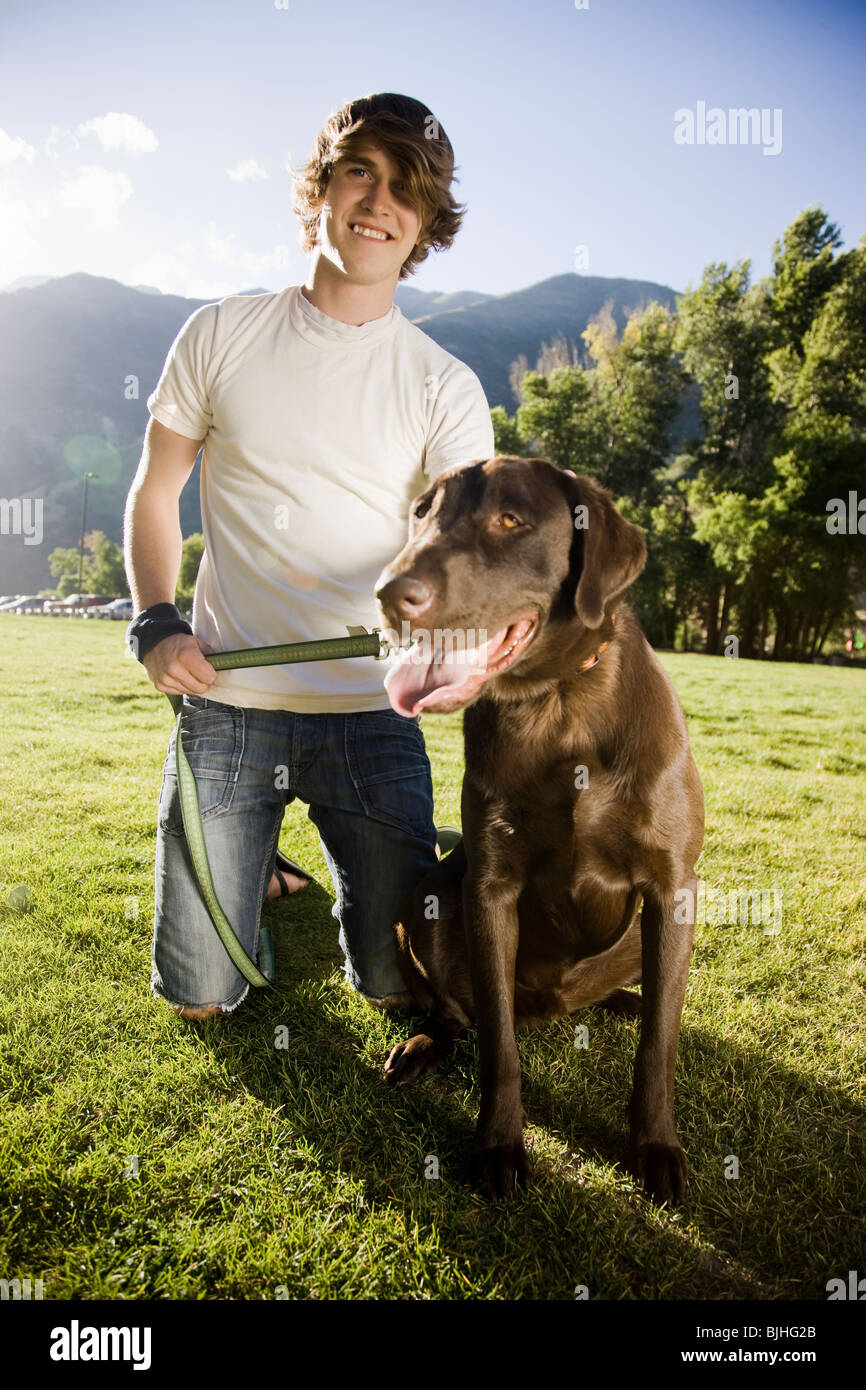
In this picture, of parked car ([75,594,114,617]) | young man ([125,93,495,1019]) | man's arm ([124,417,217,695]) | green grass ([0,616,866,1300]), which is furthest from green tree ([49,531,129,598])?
green grass ([0,616,866,1300])

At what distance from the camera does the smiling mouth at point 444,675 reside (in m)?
2.05

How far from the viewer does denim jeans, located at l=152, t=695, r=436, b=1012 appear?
2949 millimetres

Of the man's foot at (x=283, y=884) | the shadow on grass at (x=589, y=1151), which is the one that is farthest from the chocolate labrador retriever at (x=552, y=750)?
the man's foot at (x=283, y=884)

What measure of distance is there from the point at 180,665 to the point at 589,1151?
1.94m

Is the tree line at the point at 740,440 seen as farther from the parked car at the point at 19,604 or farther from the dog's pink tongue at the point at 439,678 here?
the parked car at the point at 19,604

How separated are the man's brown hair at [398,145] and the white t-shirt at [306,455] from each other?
1.39 ft

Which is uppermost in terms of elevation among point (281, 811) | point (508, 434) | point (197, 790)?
point (508, 434)

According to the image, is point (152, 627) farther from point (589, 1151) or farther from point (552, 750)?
point (589, 1151)

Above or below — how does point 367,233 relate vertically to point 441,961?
above

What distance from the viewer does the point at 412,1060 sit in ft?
8.40

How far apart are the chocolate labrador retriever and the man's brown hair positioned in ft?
4.47

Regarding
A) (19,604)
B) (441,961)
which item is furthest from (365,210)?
(19,604)
